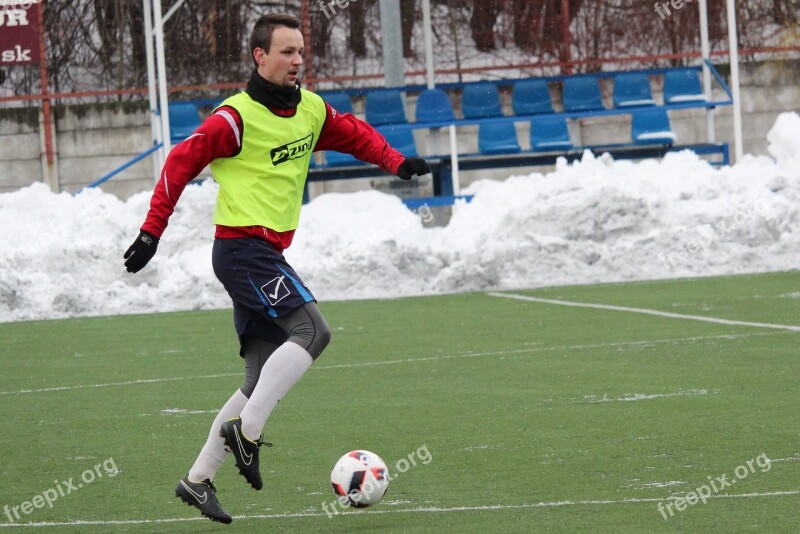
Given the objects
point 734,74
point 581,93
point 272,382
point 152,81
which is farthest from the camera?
point 581,93

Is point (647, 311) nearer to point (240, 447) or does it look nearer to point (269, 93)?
point (269, 93)

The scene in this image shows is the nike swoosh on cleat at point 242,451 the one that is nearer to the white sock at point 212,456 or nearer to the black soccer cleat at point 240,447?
the black soccer cleat at point 240,447

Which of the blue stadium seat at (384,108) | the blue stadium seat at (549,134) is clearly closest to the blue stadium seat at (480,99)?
the blue stadium seat at (549,134)

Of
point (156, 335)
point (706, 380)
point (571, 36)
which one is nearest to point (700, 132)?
point (571, 36)

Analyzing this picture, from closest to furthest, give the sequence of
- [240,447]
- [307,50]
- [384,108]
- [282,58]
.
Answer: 1. [240,447]
2. [282,58]
3. [384,108]
4. [307,50]

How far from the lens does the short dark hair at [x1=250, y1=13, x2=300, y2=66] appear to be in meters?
5.89

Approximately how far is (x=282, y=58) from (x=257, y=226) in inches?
26.4

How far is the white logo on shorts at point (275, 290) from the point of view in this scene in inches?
228

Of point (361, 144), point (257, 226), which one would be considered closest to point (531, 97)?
point (361, 144)

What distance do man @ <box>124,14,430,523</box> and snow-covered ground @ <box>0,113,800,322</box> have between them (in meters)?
10.2

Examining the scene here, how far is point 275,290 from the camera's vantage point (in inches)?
228

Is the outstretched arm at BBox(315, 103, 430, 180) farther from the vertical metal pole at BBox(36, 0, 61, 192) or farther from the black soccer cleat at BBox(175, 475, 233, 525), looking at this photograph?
the vertical metal pole at BBox(36, 0, 61, 192)

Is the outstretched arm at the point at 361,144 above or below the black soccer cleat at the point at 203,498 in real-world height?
above

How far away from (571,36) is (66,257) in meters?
13.3
